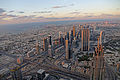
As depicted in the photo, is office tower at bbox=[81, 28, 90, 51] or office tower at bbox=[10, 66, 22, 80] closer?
office tower at bbox=[10, 66, 22, 80]

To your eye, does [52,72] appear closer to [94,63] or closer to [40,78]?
[40,78]

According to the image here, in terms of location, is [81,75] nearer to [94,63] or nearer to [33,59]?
[94,63]

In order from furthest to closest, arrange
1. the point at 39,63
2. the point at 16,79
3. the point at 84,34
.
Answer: the point at 84,34 < the point at 39,63 < the point at 16,79

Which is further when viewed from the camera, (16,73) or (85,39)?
(85,39)

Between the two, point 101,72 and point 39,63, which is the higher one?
point 101,72

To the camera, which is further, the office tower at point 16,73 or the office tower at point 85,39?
the office tower at point 85,39

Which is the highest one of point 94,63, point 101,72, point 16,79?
point 94,63

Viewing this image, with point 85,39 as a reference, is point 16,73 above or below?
below

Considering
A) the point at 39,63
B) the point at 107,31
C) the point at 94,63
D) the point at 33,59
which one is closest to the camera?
the point at 94,63

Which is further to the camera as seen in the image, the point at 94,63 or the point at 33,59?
the point at 33,59

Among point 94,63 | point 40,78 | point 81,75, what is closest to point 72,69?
point 81,75
